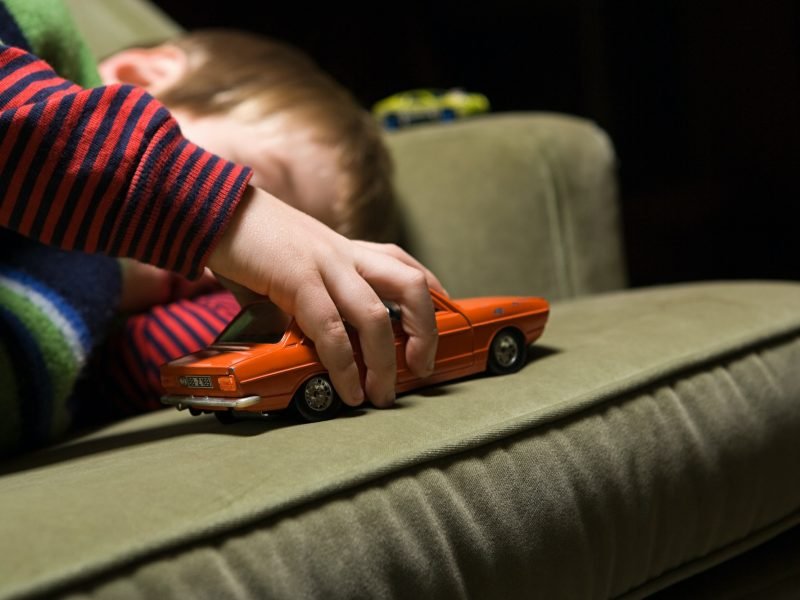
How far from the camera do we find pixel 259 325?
0.77 meters

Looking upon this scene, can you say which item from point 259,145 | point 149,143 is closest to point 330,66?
point 259,145

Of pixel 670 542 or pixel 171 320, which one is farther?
pixel 171 320

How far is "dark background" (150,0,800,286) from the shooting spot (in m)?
2.77

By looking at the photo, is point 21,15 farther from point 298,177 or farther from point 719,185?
point 719,185

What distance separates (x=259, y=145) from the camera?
1124mm

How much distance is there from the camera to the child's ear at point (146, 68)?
50.3 inches

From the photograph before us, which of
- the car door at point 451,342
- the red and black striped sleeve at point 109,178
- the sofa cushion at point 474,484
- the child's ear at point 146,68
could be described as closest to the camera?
the sofa cushion at point 474,484

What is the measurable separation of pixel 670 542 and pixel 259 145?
2.12 feet

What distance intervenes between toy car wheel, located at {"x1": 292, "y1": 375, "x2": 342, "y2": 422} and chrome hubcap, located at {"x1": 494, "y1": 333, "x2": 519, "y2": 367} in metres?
0.17

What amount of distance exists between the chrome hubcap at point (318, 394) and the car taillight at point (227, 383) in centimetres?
6

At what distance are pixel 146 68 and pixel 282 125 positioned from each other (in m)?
0.28

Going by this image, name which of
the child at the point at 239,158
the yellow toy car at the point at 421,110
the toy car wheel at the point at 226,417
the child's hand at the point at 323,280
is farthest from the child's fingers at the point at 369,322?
the yellow toy car at the point at 421,110

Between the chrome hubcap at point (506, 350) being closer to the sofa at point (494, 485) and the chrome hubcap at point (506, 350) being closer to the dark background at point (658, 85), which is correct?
the sofa at point (494, 485)

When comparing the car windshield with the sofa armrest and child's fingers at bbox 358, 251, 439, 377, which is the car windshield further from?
the sofa armrest
